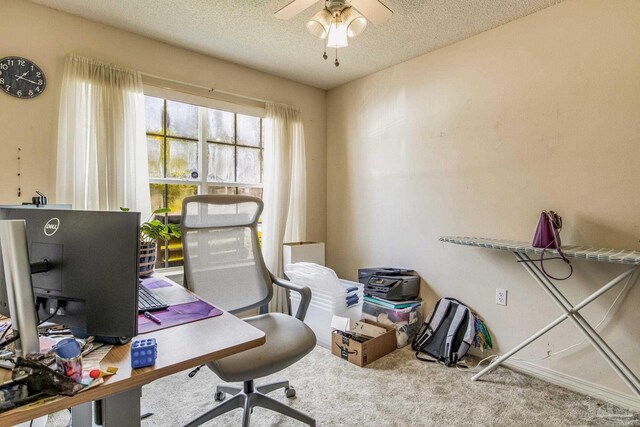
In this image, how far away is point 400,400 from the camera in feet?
6.61

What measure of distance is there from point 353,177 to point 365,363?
181 cm

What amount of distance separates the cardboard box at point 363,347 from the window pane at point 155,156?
6.28 feet

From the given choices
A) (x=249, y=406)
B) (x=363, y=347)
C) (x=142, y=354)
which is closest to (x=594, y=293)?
(x=363, y=347)

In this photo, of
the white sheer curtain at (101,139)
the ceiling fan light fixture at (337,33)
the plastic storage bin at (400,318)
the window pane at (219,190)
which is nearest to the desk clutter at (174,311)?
the white sheer curtain at (101,139)

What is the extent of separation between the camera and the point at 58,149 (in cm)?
223

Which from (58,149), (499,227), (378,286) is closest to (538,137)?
(499,227)

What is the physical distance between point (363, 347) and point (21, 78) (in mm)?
2849

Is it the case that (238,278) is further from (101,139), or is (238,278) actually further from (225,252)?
(101,139)

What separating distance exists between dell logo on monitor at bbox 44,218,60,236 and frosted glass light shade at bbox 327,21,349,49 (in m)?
1.61

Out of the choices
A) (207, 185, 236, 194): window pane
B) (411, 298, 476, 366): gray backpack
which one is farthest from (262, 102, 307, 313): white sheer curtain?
(411, 298, 476, 366): gray backpack

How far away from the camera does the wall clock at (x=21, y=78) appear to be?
209 cm

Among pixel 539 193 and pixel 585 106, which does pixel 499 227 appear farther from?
pixel 585 106

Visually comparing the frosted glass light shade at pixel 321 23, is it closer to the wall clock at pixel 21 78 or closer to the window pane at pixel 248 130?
the window pane at pixel 248 130

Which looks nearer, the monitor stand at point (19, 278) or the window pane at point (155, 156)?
the monitor stand at point (19, 278)
